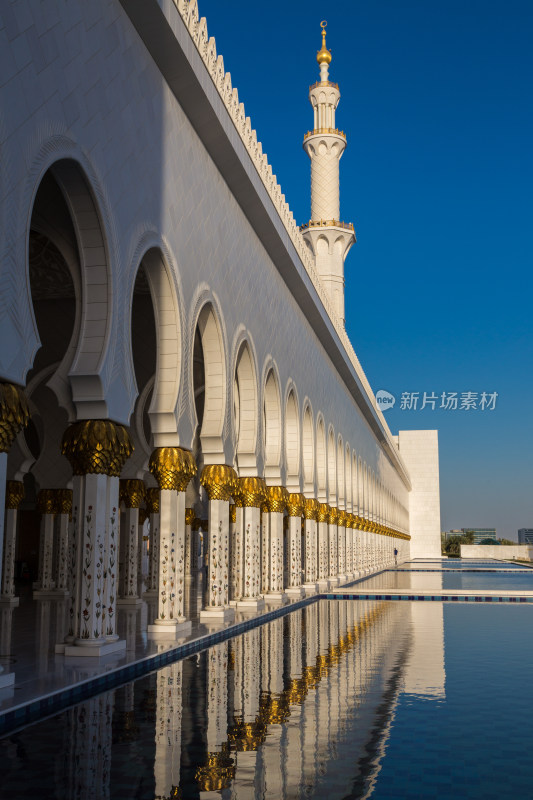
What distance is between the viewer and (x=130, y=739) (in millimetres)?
3170

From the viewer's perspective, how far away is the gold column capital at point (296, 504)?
12367mm

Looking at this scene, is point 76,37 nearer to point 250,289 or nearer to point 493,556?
point 250,289

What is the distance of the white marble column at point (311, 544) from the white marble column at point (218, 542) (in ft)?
17.8

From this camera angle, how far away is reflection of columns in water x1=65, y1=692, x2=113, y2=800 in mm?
2525

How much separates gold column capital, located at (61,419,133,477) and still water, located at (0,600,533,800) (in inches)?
54.0

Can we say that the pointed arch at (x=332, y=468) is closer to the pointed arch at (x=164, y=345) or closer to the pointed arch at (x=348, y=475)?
the pointed arch at (x=348, y=475)

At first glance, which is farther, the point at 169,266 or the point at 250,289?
the point at 250,289

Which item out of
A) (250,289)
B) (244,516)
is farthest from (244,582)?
(250,289)

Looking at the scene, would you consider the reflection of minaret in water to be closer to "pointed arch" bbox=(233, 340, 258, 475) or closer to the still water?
the still water

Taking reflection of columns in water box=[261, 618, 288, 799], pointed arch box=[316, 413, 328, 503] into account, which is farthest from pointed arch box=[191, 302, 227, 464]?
pointed arch box=[316, 413, 328, 503]

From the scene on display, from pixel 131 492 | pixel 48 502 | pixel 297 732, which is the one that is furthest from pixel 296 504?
pixel 297 732

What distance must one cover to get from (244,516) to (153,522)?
11.9 ft

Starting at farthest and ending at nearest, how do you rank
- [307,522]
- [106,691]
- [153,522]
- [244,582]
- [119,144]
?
[307,522] → [153,522] → [244,582] → [119,144] → [106,691]

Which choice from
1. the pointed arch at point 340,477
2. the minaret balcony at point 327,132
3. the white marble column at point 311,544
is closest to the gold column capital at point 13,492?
the white marble column at point 311,544
